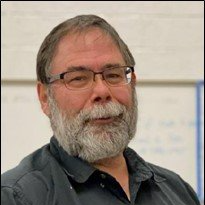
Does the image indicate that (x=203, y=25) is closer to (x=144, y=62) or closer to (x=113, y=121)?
(x=144, y=62)

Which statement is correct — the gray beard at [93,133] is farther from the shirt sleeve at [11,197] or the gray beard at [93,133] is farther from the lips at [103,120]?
the shirt sleeve at [11,197]

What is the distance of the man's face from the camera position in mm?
1220

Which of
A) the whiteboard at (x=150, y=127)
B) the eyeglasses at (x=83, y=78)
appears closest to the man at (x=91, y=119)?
the eyeglasses at (x=83, y=78)

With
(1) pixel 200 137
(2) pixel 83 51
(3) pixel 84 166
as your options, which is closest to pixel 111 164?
(3) pixel 84 166

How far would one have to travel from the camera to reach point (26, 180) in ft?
3.54

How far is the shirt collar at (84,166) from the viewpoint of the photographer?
116 cm

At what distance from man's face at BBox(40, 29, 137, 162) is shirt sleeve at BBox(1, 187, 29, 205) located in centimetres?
25

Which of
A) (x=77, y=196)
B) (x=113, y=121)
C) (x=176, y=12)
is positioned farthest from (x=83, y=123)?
(x=176, y=12)

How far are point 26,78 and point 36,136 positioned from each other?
0.33 metres

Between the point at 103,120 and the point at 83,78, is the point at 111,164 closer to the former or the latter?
the point at 103,120

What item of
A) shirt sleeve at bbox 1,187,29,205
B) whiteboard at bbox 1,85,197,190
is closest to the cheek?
shirt sleeve at bbox 1,187,29,205

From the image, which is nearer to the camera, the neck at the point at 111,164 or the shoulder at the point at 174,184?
the neck at the point at 111,164

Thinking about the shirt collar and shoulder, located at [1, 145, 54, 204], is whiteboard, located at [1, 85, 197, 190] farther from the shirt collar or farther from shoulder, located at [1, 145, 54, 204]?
shoulder, located at [1, 145, 54, 204]

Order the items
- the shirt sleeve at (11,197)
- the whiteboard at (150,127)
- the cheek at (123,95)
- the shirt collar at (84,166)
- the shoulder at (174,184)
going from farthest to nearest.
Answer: the whiteboard at (150,127) → the shoulder at (174,184) → the cheek at (123,95) → the shirt collar at (84,166) → the shirt sleeve at (11,197)
